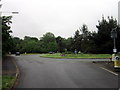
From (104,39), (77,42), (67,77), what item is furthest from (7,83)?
(77,42)

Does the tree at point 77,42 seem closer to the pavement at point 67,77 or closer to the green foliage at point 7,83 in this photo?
the pavement at point 67,77

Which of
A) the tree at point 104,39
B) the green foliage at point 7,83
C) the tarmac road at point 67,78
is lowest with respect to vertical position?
the tarmac road at point 67,78

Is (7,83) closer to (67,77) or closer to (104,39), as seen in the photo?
(67,77)

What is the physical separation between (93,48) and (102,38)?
321 cm

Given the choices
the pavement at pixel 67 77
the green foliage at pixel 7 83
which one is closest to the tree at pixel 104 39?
the pavement at pixel 67 77

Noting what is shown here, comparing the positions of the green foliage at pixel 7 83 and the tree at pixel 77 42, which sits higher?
the tree at pixel 77 42

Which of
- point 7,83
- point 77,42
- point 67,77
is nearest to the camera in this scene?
point 7,83

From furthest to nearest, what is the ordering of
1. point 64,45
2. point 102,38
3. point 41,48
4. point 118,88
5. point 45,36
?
1. point 45,36
2. point 64,45
3. point 41,48
4. point 102,38
5. point 118,88

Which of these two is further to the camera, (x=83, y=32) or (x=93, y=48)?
(x=83, y=32)

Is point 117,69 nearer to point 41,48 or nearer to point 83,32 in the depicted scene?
point 83,32

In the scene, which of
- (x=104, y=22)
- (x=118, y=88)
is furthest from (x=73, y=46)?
(x=118, y=88)

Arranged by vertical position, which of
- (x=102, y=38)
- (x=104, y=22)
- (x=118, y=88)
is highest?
(x=104, y=22)

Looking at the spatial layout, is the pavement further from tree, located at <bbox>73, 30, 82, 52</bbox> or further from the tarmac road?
tree, located at <bbox>73, 30, 82, 52</bbox>

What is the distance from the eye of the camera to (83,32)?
302 ft
